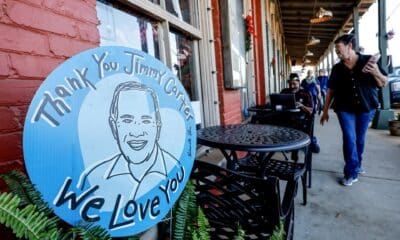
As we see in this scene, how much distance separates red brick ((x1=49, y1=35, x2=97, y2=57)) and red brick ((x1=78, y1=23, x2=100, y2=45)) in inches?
1.3

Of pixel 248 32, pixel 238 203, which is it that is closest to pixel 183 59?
pixel 238 203

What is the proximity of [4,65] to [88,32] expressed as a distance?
0.39m

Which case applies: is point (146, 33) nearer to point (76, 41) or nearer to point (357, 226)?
point (76, 41)

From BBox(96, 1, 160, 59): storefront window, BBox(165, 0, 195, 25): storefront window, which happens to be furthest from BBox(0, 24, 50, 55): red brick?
BBox(165, 0, 195, 25): storefront window

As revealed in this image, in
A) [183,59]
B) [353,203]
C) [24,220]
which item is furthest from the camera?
[183,59]

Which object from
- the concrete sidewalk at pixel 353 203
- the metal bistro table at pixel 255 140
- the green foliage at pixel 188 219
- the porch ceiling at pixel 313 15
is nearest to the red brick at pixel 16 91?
the green foliage at pixel 188 219

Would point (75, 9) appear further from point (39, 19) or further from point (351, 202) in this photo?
point (351, 202)

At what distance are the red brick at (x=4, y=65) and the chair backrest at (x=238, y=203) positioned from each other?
76 cm

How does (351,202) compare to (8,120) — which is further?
(351,202)

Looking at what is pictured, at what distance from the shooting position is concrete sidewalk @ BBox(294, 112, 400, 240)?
183cm

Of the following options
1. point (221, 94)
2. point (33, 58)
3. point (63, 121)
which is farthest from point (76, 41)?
point (221, 94)

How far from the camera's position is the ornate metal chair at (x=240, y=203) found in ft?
3.57

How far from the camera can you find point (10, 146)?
76 cm

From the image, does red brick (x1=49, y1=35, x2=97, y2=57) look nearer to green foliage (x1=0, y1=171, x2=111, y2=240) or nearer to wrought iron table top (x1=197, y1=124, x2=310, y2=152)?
green foliage (x1=0, y1=171, x2=111, y2=240)
